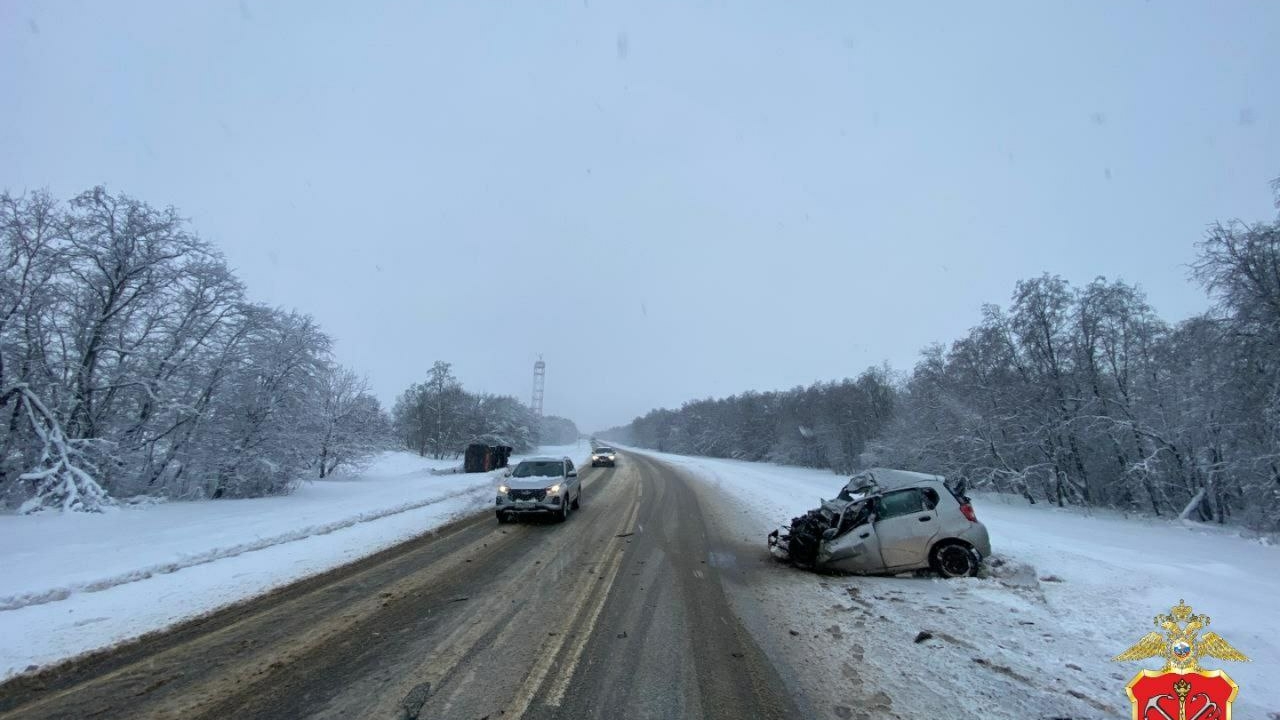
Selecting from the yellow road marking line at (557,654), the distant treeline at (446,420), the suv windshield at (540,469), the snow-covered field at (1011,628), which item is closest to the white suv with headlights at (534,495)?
the suv windshield at (540,469)

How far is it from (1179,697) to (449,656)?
5101 millimetres

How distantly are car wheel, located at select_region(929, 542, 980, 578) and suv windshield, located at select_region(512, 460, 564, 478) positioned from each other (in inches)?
355

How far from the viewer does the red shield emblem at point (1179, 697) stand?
7.28 feet

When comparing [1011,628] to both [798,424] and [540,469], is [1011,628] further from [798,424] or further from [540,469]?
[798,424]

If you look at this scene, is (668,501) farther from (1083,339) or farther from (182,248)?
(1083,339)

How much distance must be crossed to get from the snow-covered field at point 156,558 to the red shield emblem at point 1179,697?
26.6 ft

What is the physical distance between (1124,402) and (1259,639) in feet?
81.2

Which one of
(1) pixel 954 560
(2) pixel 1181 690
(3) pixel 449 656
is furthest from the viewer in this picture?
(1) pixel 954 560

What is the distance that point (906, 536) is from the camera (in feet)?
26.1

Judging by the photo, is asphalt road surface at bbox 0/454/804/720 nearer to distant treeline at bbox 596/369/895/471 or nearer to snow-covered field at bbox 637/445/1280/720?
snow-covered field at bbox 637/445/1280/720

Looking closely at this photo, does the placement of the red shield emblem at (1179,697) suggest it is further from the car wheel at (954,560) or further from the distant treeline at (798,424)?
the distant treeline at (798,424)

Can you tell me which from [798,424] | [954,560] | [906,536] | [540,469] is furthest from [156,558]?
[798,424]

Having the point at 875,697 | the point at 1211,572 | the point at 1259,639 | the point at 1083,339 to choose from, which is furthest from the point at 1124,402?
the point at 875,697

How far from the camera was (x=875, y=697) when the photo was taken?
4.17 m
